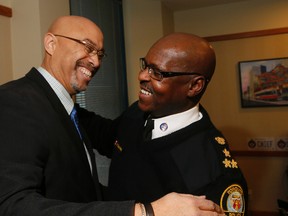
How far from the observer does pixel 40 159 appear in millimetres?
875

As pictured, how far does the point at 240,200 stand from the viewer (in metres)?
0.96

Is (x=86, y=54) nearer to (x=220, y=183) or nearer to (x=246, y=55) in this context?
(x=220, y=183)

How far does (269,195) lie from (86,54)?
9.67ft

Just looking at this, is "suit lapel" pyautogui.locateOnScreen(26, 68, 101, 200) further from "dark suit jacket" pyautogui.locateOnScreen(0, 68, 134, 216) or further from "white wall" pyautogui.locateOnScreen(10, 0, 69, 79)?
"white wall" pyautogui.locateOnScreen(10, 0, 69, 79)

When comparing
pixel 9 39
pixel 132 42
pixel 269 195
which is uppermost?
pixel 132 42

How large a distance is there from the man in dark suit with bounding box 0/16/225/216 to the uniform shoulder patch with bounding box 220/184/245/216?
0.46ft

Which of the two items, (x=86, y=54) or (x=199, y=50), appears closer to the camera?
(x=199, y=50)

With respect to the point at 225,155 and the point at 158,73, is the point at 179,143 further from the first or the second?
the point at 158,73

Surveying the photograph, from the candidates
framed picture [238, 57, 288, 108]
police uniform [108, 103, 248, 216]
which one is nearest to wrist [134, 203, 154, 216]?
police uniform [108, 103, 248, 216]

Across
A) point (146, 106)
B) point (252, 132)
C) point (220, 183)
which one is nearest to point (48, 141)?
point (146, 106)

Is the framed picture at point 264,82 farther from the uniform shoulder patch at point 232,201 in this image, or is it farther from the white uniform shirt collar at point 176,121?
the uniform shoulder patch at point 232,201

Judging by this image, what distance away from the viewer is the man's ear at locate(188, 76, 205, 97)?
3.58 feet

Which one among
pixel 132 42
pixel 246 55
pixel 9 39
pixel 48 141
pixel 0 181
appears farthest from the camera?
pixel 246 55

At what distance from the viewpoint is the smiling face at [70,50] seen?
122 centimetres
